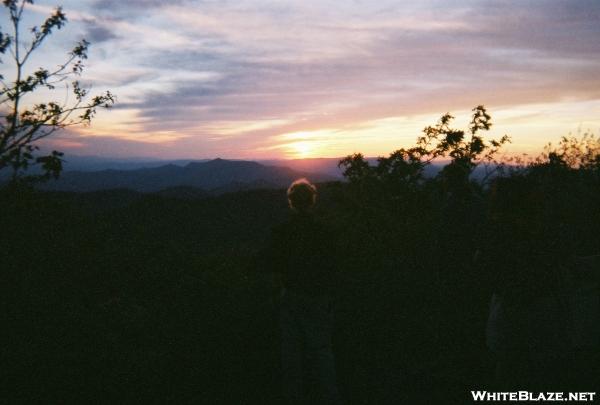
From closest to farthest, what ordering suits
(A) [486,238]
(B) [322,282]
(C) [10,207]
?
(A) [486,238], (B) [322,282], (C) [10,207]

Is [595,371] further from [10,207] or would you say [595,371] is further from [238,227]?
[238,227]

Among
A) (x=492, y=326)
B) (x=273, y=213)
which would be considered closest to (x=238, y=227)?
(x=273, y=213)

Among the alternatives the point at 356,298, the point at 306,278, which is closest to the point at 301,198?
the point at 306,278

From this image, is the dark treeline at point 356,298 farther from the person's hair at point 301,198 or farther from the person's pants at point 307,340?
the person's hair at point 301,198

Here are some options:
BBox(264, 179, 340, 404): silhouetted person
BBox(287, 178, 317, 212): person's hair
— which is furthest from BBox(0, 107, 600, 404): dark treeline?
BBox(287, 178, 317, 212): person's hair

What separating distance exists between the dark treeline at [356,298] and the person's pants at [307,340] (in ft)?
2.30

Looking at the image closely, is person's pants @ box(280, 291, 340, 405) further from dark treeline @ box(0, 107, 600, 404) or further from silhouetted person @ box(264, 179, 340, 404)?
dark treeline @ box(0, 107, 600, 404)

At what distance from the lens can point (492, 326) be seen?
3.04 m

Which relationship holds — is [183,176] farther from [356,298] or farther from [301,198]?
[301,198]

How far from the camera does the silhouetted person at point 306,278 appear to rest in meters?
3.56

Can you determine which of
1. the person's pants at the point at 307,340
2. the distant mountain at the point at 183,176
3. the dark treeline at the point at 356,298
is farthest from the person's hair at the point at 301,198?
the distant mountain at the point at 183,176

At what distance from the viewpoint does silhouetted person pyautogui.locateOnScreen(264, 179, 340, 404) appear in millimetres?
3561

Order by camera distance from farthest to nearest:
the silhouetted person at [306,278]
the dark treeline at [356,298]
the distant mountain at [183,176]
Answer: the distant mountain at [183,176], the silhouetted person at [306,278], the dark treeline at [356,298]

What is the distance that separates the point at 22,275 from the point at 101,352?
225 cm
